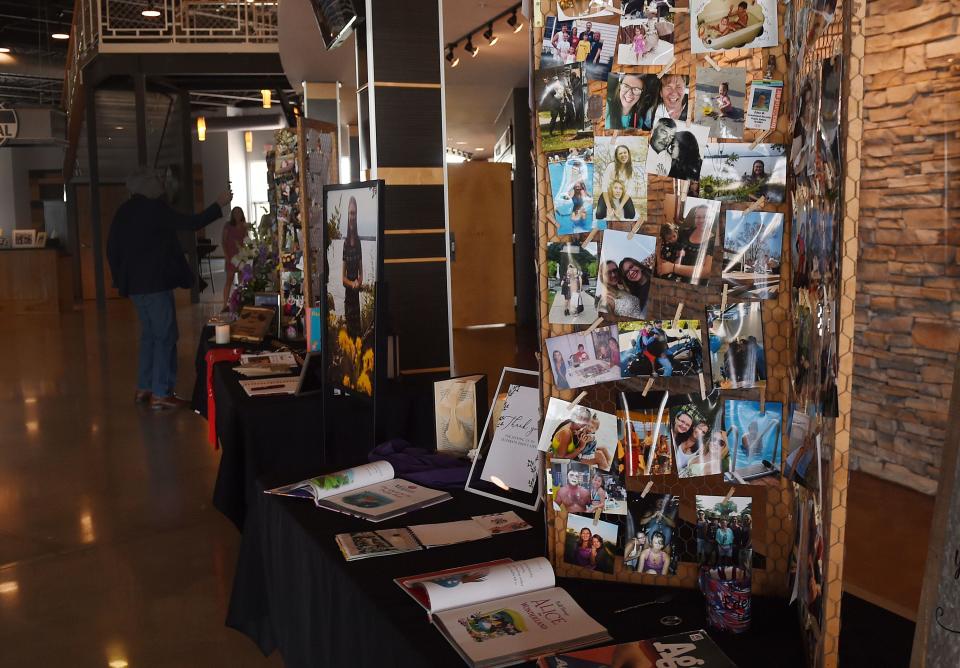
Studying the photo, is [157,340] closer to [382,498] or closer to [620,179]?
[382,498]

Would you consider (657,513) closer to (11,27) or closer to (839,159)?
(839,159)

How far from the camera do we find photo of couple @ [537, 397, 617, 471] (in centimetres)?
154

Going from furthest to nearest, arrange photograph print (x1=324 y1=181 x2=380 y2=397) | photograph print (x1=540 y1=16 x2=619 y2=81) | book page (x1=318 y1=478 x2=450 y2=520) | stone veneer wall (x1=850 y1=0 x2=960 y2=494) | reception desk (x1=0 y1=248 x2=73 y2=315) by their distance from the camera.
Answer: reception desk (x1=0 y1=248 x2=73 y2=315) → stone veneer wall (x1=850 y1=0 x2=960 y2=494) → photograph print (x1=324 y1=181 x2=380 y2=397) → book page (x1=318 y1=478 x2=450 y2=520) → photograph print (x1=540 y1=16 x2=619 y2=81)

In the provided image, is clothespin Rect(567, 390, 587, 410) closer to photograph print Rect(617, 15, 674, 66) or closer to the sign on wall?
photograph print Rect(617, 15, 674, 66)

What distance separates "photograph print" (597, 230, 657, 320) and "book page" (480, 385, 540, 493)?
561 mm

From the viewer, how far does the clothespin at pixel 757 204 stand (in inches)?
56.8

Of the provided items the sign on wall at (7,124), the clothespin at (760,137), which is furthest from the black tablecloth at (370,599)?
the sign on wall at (7,124)

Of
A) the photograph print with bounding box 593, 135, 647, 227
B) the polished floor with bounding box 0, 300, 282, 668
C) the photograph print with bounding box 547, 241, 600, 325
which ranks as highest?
the photograph print with bounding box 593, 135, 647, 227

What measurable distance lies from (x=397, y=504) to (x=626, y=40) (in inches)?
42.7

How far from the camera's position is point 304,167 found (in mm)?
4254

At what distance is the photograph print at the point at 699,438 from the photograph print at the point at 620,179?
328mm

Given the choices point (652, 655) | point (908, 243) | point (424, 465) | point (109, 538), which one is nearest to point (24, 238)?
point (109, 538)

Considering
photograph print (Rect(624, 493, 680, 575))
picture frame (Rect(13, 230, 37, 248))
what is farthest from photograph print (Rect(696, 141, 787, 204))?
picture frame (Rect(13, 230, 37, 248))

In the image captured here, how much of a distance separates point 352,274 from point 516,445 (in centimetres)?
93
